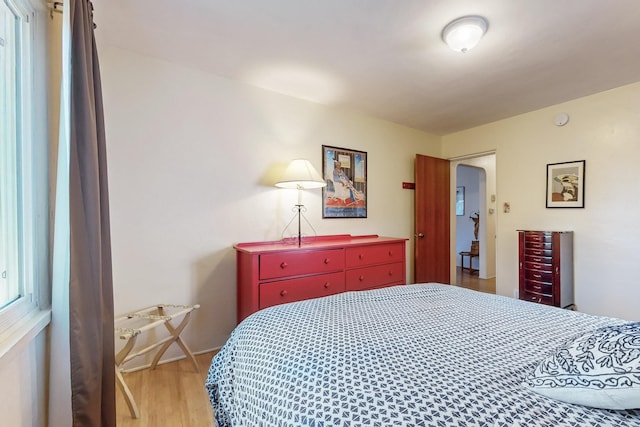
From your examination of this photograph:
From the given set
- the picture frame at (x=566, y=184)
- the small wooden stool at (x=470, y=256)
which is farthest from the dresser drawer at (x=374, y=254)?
the small wooden stool at (x=470, y=256)

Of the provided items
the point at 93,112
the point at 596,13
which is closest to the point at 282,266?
the point at 93,112

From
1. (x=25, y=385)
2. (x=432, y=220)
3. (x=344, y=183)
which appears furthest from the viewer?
(x=432, y=220)

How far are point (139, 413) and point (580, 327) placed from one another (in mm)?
2305

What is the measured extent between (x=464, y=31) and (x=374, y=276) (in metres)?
2.08

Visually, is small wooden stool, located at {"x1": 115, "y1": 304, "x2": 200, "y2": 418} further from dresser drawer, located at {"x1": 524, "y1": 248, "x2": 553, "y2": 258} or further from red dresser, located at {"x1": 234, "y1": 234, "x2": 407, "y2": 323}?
dresser drawer, located at {"x1": 524, "y1": 248, "x2": 553, "y2": 258}

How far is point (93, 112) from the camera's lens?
1399 mm

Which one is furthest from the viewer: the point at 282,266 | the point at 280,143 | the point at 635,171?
the point at 280,143

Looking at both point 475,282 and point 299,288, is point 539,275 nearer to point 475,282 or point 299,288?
point 475,282

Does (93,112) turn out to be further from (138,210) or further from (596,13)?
(596,13)

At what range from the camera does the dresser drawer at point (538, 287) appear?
295 cm

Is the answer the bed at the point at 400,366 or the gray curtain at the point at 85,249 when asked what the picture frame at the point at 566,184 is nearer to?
the bed at the point at 400,366

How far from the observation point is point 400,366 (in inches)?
34.4

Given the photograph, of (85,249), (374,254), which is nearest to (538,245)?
(374,254)

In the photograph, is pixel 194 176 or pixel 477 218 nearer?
pixel 194 176
